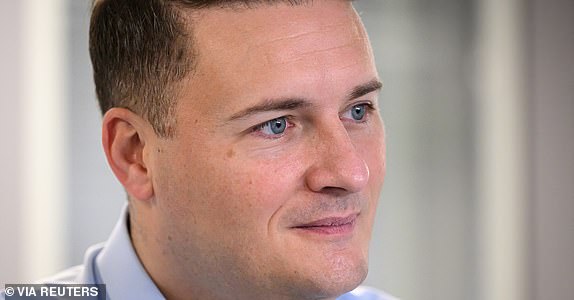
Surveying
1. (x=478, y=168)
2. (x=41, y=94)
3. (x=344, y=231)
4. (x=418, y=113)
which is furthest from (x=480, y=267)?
(x=344, y=231)

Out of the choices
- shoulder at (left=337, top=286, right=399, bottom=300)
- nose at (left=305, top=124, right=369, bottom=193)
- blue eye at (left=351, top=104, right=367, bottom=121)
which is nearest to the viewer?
nose at (left=305, top=124, right=369, bottom=193)

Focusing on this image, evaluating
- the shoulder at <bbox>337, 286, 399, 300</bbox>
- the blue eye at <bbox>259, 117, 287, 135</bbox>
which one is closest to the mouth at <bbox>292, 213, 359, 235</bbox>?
the blue eye at <bbox>259, 117, 287, 135</bbox>

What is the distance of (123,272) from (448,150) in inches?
86.1

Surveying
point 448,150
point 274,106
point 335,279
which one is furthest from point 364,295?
point 448,150

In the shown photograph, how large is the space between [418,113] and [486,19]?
48 centimetres

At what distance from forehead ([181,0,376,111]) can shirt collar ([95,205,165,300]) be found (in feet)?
1.13

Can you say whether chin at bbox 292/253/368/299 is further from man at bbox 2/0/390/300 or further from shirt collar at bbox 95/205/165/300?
shirt collar at bbox 95/205/165/300

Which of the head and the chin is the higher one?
the head

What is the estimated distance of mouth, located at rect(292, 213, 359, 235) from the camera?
114 centimetres

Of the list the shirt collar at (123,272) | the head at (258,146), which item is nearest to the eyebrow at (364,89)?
the head at (258,146)

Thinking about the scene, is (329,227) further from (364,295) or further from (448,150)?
(448,150)

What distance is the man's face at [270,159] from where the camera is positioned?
114 centimetres

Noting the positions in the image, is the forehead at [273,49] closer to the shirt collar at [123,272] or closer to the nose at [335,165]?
the nose at [335,165]

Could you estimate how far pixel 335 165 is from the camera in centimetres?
113
